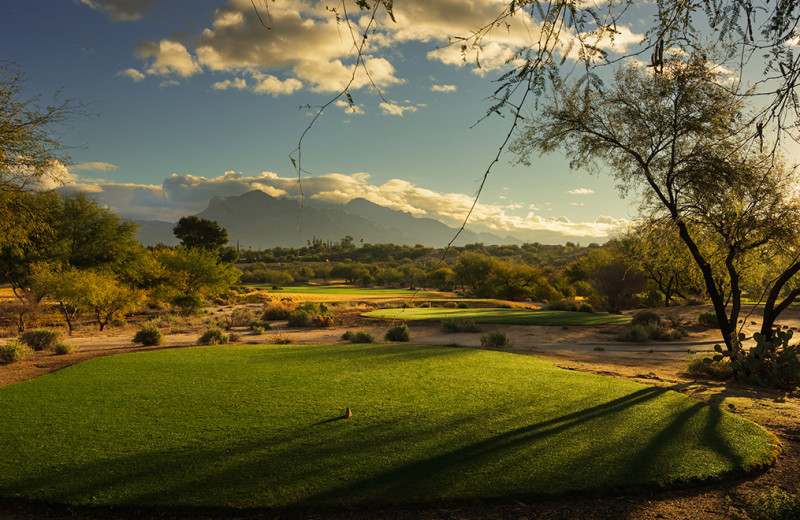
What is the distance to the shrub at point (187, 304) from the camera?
117 feet

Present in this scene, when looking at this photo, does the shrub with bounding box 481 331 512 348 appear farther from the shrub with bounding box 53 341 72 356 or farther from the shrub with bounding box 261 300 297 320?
the shrub with bounding box 261 300 297 320

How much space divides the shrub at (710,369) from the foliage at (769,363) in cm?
23

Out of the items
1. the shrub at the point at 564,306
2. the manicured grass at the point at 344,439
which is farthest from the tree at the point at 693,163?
the shrub at the point at 564,306

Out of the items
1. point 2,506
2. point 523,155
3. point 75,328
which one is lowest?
point 75,328

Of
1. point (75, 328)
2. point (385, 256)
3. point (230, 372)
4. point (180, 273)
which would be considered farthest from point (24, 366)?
point (385, 256)

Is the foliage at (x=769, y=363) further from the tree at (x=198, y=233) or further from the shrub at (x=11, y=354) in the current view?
the tree at (x=198, y=233)

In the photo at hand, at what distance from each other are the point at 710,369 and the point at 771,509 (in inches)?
397

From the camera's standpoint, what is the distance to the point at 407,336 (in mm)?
21703

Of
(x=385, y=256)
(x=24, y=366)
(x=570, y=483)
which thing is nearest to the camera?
(x=570, y=483)

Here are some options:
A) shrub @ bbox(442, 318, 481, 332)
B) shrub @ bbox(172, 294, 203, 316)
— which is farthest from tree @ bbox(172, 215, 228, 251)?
shrub @ bbox(442, 318, 481, 332)

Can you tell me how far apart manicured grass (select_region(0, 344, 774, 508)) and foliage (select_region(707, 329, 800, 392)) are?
456 centimetres

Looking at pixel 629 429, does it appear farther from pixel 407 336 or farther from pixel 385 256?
pixel 385 256

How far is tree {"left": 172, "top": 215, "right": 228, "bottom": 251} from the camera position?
6862 cm

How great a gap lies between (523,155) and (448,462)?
1007cm
